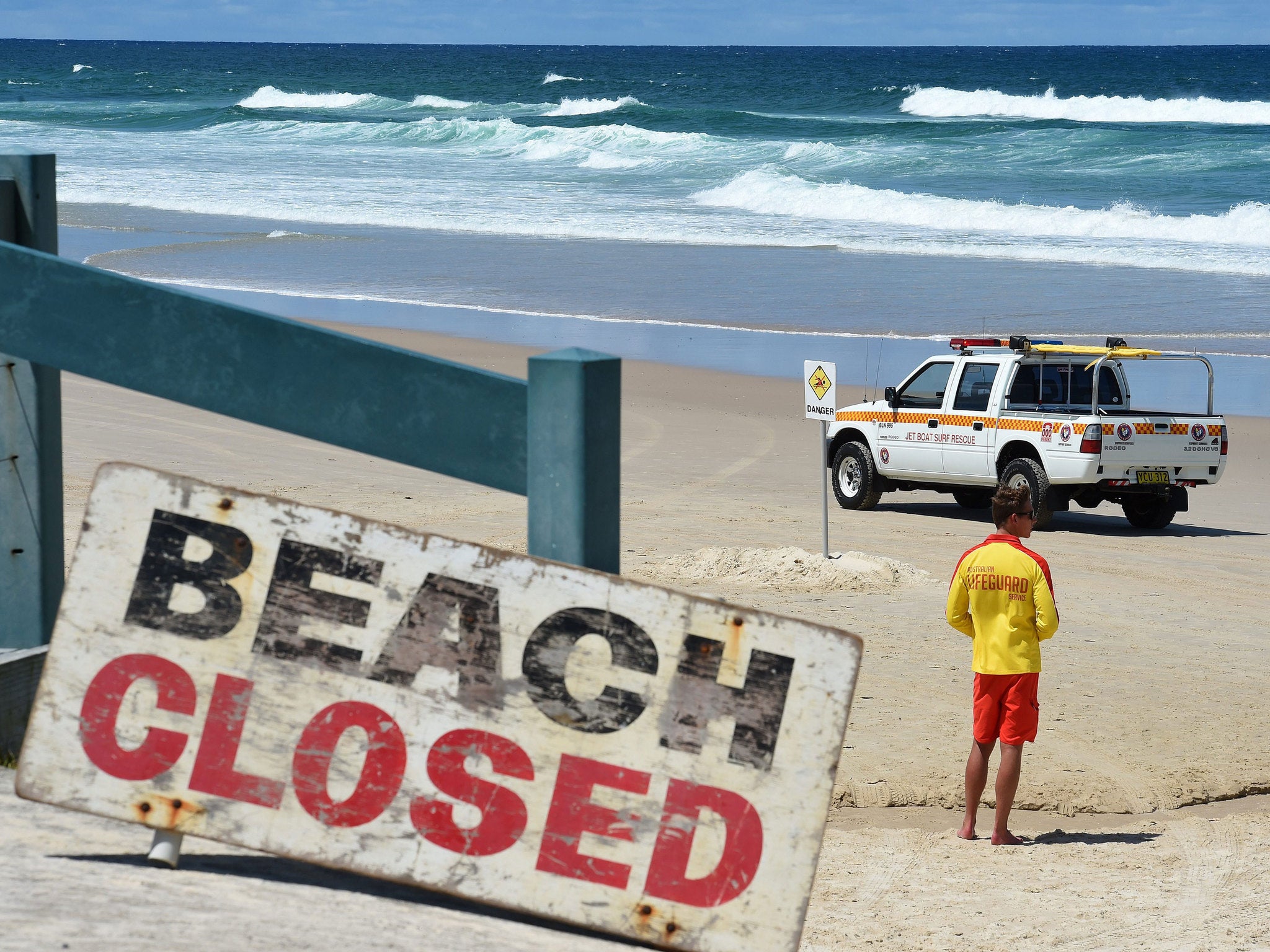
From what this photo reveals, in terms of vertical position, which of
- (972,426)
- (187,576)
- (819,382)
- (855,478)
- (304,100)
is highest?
(304,100)

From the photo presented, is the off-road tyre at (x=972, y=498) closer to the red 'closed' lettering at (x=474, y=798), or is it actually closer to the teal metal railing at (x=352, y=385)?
the red 'closed' lettering at (x=474, y=798)

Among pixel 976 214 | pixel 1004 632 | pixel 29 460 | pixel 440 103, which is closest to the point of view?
pixel 29 460

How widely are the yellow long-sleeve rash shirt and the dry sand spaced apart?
76 centimetres

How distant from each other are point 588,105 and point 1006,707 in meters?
84.6

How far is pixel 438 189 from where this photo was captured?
4688 cm

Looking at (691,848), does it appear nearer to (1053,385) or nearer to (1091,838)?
(1091,838)

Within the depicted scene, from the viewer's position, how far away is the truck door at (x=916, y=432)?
14750 mm

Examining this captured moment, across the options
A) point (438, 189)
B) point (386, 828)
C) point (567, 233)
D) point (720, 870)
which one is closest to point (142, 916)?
point (386, 828)

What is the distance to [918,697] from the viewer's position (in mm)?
8219

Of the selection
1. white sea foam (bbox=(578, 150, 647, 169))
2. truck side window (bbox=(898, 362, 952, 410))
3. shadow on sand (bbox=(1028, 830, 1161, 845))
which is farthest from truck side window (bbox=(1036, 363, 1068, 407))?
white sea foam (bbox=(578, 150, 647, 169))

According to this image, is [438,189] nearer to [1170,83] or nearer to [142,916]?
[142,916]

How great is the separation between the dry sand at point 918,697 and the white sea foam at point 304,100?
77.4 meters

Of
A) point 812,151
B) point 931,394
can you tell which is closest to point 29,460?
point 931,394

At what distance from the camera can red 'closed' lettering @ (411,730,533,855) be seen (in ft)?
9.93
